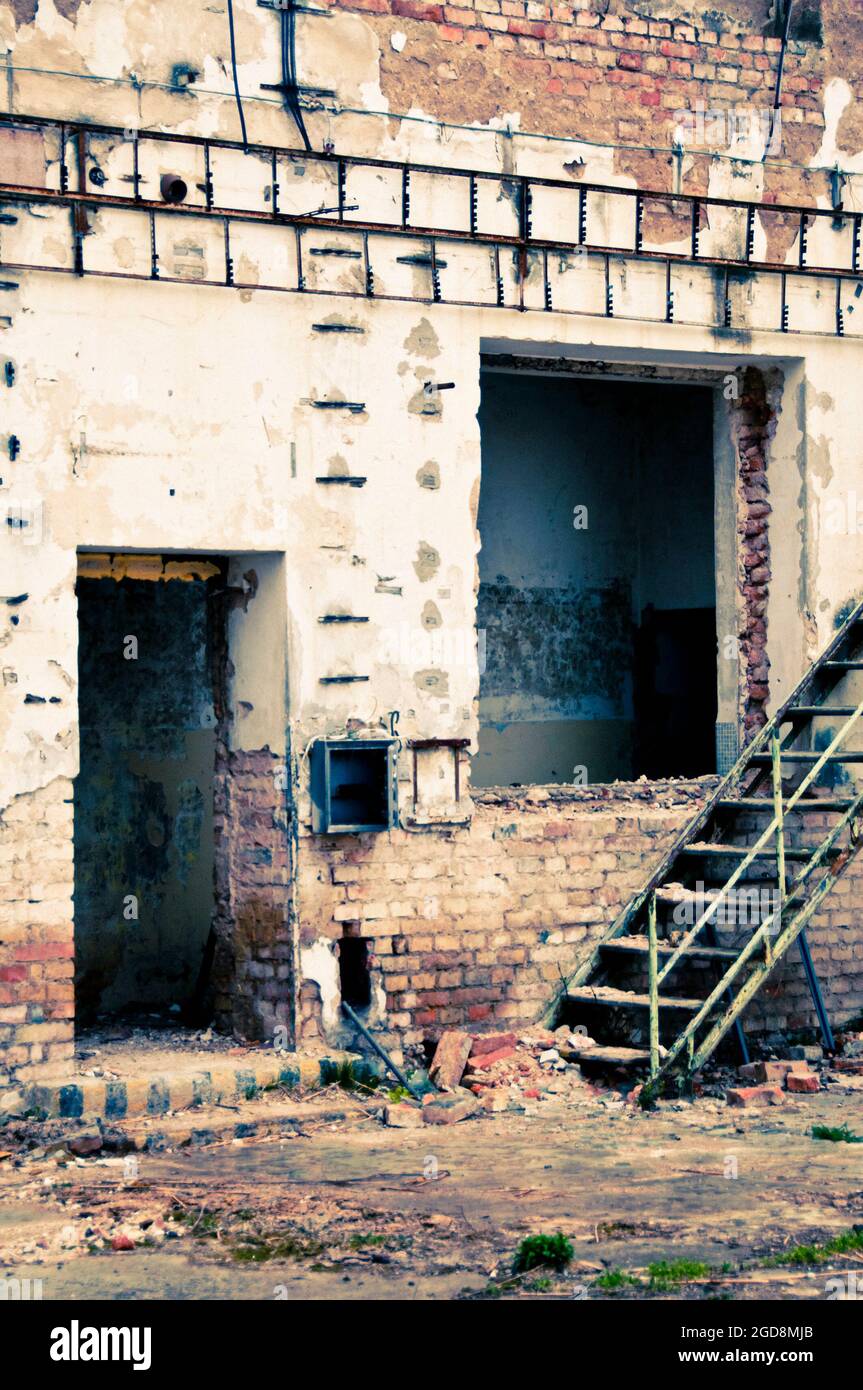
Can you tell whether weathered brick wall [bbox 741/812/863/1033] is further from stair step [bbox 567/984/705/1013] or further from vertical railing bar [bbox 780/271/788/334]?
vertical railing bar [bbox 780/271/788/334]

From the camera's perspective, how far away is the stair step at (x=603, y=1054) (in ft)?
32.1

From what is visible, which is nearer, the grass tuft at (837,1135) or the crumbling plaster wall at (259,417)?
the grass tuft at (837,1135)

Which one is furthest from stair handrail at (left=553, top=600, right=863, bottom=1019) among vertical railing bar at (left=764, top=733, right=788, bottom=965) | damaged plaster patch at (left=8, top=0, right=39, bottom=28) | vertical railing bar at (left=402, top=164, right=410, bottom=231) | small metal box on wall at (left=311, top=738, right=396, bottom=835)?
damaged plaster patch at (left=8, top=0, right=39, bottom=28)

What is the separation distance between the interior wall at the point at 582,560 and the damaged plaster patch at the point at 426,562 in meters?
4.10

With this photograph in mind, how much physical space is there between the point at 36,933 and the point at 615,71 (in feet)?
20.0

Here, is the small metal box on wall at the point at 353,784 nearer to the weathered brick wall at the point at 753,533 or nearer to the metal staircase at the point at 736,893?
the metal staircase at the point at 736,893

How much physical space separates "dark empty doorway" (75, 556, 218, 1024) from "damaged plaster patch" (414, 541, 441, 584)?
2.21 meters

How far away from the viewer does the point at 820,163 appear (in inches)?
457

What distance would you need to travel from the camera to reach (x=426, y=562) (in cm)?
1019

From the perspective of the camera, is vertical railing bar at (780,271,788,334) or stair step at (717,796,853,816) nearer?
stair step at (717,796,853,816)

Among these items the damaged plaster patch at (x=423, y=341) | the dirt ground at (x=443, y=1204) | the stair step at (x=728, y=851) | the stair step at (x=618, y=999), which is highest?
the damaged plaster patch at (x=423, y=341)

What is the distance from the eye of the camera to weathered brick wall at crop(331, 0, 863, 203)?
1028 cm

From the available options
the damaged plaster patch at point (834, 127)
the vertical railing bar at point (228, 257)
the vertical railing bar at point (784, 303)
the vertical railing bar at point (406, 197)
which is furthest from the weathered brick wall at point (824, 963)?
the vertical railing bar at point (228, 257)
